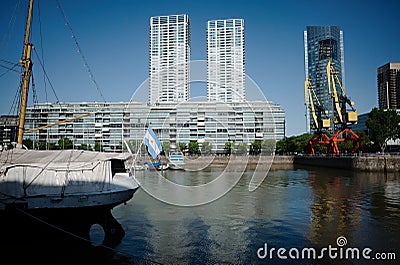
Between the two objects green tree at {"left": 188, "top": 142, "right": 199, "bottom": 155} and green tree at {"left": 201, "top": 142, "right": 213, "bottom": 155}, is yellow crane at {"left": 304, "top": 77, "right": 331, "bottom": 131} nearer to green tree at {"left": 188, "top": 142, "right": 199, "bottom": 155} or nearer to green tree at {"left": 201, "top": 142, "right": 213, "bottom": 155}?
green tree at {"left": 201, "top": 142, "right": 213, "bottom": 155}

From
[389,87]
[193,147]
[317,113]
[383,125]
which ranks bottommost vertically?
[193,147]

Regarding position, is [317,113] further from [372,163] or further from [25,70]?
[25,70]

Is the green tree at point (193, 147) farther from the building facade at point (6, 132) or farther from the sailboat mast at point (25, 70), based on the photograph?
the sailboat mast at point (25, 70)

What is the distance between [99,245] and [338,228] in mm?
11020

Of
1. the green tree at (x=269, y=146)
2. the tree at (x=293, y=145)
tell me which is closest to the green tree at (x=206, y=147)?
the tree at (x=293, y=145)

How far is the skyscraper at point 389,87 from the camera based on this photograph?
598 ft

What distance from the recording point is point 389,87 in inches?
7210

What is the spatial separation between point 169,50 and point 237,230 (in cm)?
6536

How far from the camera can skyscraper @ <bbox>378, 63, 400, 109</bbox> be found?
182 metres

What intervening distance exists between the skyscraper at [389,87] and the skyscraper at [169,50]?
133353 mm

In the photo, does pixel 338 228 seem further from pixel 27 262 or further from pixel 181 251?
pixel 27 262

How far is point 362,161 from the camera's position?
51812 mm

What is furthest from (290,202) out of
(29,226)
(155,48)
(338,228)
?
(155,48)

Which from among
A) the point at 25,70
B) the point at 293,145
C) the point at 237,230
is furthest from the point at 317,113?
the point at 25,70
